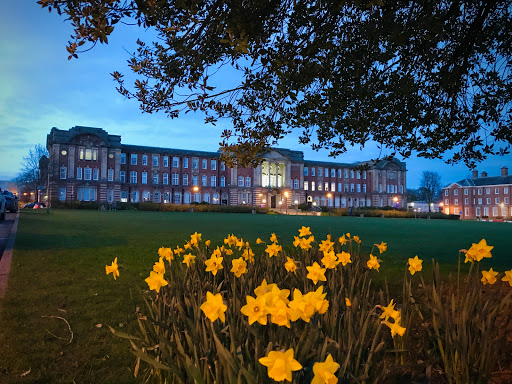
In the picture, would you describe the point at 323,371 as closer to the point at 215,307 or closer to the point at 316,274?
the point at 215,307

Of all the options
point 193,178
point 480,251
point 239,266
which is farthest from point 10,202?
point 193,178

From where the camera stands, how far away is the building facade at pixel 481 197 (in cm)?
8450

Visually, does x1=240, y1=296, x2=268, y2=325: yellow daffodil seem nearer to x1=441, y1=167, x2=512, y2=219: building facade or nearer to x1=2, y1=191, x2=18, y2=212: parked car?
x1=2, y1=191, x2=18, y2=212: parked car

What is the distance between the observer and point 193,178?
80688mm

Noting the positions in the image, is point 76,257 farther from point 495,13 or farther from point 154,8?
point 495,13

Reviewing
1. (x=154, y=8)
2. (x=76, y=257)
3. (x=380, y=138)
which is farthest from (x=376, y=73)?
(x=76, y=257)

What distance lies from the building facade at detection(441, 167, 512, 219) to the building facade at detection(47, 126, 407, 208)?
12.3m

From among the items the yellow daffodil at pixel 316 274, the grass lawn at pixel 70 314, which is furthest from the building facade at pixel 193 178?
the yellow daffodil at pixel 316 274

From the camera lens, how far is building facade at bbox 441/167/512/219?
84500 millimetres

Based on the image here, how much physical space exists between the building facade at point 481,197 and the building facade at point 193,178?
12.3 m

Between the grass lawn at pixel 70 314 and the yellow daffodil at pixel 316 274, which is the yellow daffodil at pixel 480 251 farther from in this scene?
the grass lawn at pixel 70 314

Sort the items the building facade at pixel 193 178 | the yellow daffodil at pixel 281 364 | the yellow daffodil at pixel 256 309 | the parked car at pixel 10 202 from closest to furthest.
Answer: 1. the yellow daffodil at pixel 281 364
2. the yellow daffodil at pixel 256 309
3. the parked car at pixel 10 202
4. the building facade at pixel 193 178

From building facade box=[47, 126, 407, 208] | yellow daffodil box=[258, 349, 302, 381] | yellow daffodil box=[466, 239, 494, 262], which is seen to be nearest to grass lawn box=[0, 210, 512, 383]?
yellow daffodil box=[258, 349, 302, 381]

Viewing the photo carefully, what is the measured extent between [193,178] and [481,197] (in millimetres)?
70403
